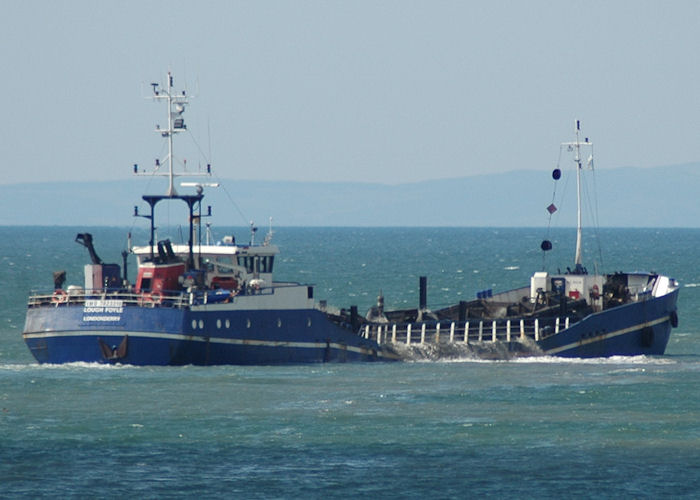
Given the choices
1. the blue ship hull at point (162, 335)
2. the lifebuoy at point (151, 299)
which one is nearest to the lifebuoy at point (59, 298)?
the blue ship hull at point (162, 335)

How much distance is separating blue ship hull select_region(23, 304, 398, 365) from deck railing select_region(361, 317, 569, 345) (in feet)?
21.3

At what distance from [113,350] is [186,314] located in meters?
3.02

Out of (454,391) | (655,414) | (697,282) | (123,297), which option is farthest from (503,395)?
(697,282)

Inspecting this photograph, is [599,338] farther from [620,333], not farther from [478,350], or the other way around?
[478,350]

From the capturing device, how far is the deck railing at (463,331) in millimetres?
60938

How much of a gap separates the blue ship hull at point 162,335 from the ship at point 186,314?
35mm

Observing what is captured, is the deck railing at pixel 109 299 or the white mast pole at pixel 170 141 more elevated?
the white mast pole at pixel 170 141

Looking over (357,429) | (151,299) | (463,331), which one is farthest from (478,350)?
(357,429)

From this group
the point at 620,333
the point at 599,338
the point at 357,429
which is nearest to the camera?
the point at 357,429

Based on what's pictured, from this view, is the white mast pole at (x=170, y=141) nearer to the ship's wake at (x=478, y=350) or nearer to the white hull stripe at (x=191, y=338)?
the white hull stripe at (x=191, y=338)

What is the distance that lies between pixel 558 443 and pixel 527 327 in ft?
68.3

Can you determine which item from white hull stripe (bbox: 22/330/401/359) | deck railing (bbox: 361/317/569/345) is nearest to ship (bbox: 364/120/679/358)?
deck railing (bbox: 361/317/569/345)

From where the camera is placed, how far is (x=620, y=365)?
58688 millimetres

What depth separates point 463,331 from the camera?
204 ft
